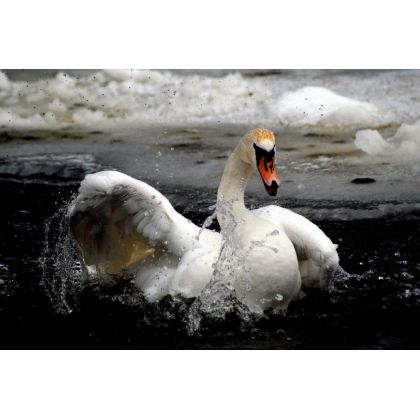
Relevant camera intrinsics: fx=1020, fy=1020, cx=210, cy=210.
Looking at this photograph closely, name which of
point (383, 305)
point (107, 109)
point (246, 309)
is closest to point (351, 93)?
point (107, 109)

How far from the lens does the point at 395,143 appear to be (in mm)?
6086

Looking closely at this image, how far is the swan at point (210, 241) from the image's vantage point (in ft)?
13.3

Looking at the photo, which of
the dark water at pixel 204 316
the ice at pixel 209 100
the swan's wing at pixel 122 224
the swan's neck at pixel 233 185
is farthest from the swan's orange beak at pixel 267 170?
the ice at pixel 209 100

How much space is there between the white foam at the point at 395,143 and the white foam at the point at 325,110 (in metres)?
0.10

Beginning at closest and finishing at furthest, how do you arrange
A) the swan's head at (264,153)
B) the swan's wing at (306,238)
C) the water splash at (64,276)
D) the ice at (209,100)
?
the swan's head at (264,153)
the swan's wing at (306,238)
the water splash at (64,276)
the ice at (209,100)

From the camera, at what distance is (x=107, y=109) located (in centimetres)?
616

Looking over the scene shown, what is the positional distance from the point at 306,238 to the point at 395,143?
2.02 meters

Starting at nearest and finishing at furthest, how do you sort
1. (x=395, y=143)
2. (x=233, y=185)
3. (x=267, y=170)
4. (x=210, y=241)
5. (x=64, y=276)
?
(x=267, y=170) < (x=210, y=241) < (x=233, y=185) < (x=64, y=276) < (x=395, y=143)

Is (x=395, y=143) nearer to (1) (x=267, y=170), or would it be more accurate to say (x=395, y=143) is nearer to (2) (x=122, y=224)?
(1) (x=267, y=170)

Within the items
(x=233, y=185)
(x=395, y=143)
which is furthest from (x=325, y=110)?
(x=233, y=185)

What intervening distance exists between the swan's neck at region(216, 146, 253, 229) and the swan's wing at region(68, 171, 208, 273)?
137 millimetres

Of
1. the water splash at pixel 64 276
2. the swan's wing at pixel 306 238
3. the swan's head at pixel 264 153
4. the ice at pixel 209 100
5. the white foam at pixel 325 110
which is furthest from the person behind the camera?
the white foam at pixel 325 110

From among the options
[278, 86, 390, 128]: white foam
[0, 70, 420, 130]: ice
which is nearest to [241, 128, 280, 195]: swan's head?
[0, 70, 420, 130]: ice

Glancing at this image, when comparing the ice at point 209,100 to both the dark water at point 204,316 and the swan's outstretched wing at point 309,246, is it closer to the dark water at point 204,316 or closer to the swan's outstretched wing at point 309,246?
the dark water at point 204,316
